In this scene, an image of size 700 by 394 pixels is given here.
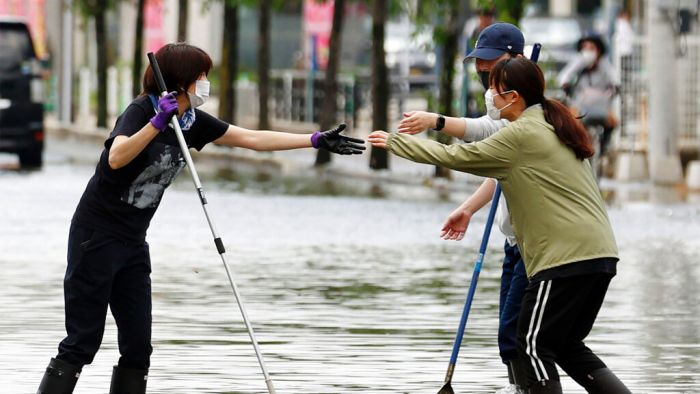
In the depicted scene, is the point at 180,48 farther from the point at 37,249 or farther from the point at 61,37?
the point at 61,37

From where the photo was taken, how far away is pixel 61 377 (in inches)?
306

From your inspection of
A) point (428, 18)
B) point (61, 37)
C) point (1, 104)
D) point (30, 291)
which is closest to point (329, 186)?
point (428, 18)

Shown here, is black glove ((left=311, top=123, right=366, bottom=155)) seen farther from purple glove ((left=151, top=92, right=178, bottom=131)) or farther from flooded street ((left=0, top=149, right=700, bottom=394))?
flooded street ((left=0, top=149, right=700, bottom=394))

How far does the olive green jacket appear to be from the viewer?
7.65 m

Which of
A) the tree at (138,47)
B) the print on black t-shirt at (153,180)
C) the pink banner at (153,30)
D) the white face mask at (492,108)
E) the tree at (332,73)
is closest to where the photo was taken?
the print on black t-shirt at (153,180)

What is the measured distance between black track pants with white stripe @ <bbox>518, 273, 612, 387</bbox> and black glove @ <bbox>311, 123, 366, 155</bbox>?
932mm

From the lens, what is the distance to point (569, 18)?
51500 mm

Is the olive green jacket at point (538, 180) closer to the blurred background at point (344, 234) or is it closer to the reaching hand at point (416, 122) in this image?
the reaching hand at point (416, 122)

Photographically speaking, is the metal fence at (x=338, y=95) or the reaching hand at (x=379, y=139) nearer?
the reaching hand at (x=379, y=139)

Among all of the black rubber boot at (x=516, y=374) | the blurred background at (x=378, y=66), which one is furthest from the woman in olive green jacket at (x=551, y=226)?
the blurred background at (x=378, y=66)

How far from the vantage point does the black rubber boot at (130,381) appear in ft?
26.0

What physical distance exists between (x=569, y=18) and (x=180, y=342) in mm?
41408

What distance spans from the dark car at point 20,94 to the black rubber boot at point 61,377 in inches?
833

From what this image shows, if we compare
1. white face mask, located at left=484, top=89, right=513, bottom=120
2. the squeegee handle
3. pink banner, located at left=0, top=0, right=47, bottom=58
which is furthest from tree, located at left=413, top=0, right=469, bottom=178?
pink banner, located at left=0, top=0, right=47, bottom=58
